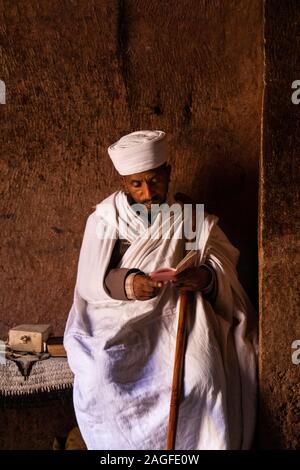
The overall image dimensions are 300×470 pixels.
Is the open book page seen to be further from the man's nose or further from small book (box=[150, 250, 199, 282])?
the man's nose

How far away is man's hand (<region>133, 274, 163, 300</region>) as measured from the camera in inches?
119

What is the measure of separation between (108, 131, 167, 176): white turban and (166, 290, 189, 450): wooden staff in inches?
27.0

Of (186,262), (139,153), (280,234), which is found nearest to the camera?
(186,262)

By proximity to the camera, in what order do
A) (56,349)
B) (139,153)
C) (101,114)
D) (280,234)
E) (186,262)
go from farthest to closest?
(101,114)
(56,349)
(139,153)
(280,234)
(186,262)

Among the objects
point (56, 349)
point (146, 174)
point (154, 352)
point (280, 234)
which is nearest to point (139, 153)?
point (146, 174)

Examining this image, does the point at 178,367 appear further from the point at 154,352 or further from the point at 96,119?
the point at 96,119

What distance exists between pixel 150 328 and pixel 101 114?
54.5 inches

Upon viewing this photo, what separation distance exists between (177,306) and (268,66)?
1.28m

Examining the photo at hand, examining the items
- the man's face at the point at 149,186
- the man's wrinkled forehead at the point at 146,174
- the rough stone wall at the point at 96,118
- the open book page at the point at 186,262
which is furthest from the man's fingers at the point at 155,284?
the rough stone wall at the point at 96,118

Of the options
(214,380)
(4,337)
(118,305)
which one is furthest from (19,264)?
(214,380)

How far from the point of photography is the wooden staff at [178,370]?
2.84 m

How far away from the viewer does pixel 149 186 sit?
321 cm

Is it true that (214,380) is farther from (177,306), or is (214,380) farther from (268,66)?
(268,66)

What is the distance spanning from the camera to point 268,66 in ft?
9.53
